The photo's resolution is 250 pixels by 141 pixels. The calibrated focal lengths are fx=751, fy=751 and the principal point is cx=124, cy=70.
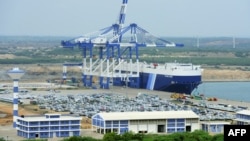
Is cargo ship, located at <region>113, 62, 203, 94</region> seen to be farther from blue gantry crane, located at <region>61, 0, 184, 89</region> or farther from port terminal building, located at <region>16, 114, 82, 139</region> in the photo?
port terminal building, located at <region>16, 114, 82, 139</region>

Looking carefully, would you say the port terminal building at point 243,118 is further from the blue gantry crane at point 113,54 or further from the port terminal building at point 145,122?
the blue gantry crane at point 113,54

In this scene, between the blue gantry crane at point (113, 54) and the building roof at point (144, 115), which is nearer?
the building roof at point (144, 115)

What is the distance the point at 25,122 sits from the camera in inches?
667

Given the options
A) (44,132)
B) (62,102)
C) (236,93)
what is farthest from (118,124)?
(236,93)

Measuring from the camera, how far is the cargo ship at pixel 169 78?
3016cm

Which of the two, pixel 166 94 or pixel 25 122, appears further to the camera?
pixel 166 94

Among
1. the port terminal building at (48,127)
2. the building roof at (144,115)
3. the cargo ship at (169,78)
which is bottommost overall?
the port terminal building at (48,127)

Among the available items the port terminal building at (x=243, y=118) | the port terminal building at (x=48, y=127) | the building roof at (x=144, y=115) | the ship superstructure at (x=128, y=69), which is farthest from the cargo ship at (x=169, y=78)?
the port terminal building at (x=48, y=127)

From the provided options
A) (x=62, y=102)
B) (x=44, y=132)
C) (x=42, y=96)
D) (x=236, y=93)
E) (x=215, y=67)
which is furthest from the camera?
(x=215, y=67)

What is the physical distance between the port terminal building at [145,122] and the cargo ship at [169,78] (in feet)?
39.8

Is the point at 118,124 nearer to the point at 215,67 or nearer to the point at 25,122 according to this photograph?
the point at 25,122

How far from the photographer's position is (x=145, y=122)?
57.1 ft

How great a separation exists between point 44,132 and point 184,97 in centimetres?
1046

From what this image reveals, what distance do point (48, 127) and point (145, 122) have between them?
2.24 metres
